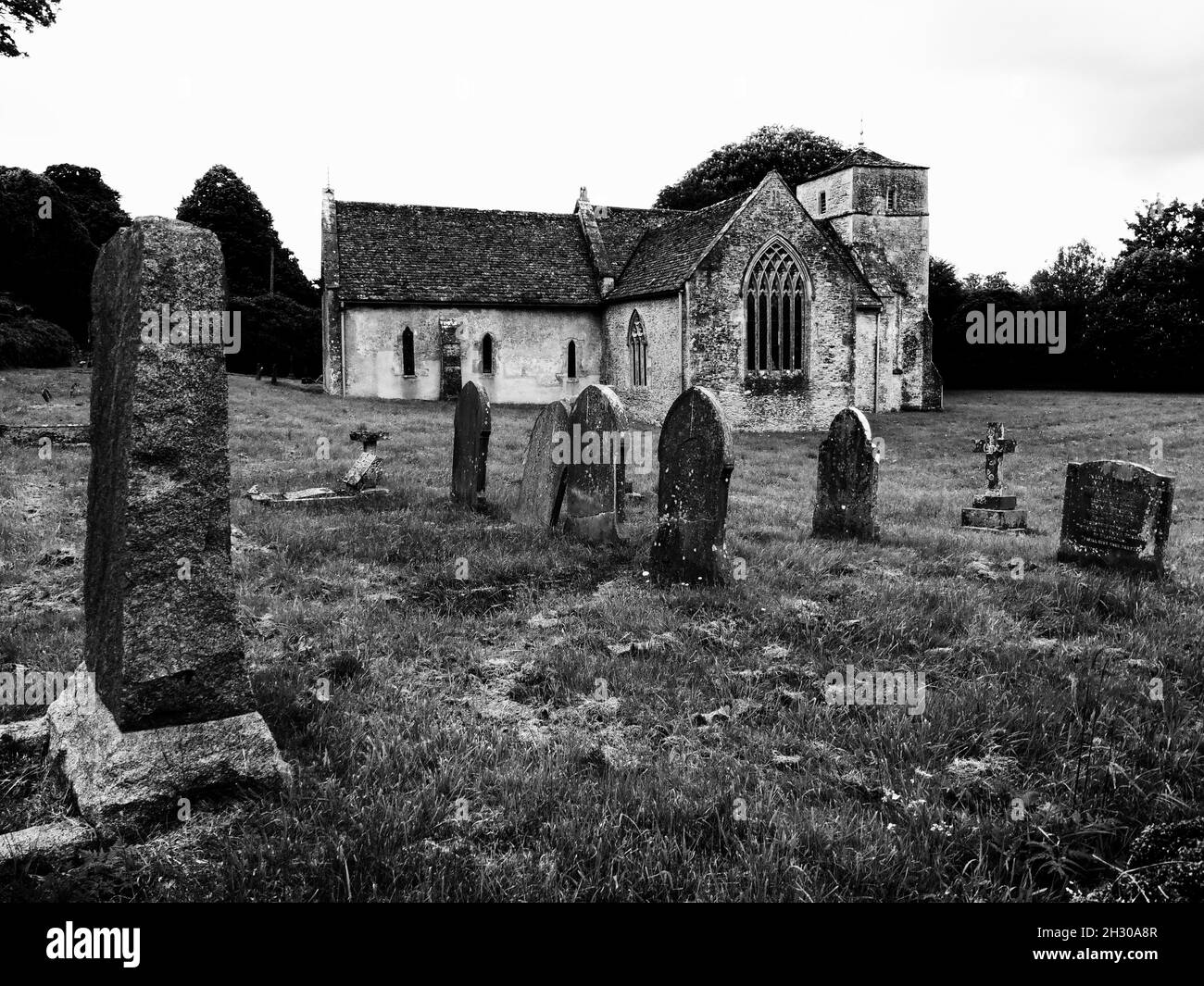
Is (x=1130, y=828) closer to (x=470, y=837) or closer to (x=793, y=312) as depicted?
(x=470, y=837)

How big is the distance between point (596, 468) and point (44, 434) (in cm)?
941

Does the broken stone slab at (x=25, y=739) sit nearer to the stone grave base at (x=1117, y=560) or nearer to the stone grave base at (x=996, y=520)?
the stone grave base at (x=1117, y=560)

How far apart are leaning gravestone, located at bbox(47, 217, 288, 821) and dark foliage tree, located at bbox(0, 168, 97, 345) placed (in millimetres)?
34291

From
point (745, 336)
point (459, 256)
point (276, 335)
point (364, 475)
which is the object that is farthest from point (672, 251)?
point (276, 335)

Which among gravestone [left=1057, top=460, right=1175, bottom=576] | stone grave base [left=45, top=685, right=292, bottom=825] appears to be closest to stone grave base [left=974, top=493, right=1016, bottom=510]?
gravestone [left=1057, top=460, right=1175, bottom=576]

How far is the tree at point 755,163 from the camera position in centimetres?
4706

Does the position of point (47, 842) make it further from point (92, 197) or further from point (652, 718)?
point (92, 197)

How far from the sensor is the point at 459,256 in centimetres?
2962

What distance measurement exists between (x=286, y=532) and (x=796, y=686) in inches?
206

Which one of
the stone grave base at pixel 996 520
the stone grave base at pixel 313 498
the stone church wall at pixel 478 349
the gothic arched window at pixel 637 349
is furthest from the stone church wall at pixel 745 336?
the stone grave base at pixel 313 498

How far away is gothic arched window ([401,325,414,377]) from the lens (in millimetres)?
28391

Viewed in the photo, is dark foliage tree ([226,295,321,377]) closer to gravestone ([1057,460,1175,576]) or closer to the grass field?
A: the grass field

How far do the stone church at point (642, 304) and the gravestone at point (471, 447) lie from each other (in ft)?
49.4
